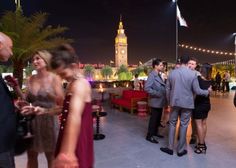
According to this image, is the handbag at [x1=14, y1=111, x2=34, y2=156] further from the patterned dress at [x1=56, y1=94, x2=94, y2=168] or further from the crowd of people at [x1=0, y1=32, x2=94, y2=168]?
the patterned dress at [x1=56, y1=94, x2=94, y2=168]

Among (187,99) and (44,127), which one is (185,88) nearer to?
(187,99)

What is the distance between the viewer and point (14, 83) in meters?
2.35

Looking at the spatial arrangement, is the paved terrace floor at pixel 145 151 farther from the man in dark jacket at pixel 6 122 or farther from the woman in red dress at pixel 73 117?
the woman in red dress at pixel 73 117

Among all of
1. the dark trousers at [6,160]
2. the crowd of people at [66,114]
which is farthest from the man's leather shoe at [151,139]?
the dark trousers at [6,160]

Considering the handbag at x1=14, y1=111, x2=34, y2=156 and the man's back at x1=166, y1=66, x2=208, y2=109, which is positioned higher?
the man's back at x1=166, y1=66, x2=208, y2=109

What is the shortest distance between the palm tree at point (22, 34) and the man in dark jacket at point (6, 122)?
5246 millimetres

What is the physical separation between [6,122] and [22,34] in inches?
238

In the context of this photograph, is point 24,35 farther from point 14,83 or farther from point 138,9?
point 138,9

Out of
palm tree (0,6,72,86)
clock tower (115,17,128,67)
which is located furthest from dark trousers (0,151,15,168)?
clock tower (115,17,128,67)

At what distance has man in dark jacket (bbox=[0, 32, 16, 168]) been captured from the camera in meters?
1.78

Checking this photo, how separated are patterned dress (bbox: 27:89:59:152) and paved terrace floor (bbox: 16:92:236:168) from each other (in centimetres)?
112

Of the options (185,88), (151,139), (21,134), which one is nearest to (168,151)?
(151,139)

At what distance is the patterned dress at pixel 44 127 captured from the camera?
2541 millimetres

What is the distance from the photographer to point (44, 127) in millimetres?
2557
